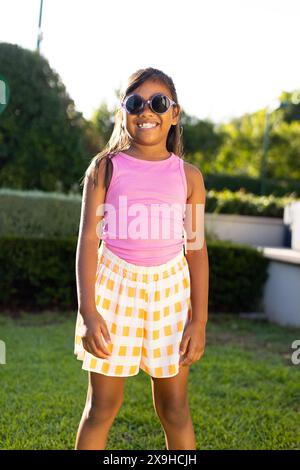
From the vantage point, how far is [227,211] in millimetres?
11219

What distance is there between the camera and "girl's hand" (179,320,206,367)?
203 cm

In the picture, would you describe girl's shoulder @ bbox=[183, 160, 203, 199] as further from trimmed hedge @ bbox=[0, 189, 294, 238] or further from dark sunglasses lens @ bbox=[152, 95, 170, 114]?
trimmed hedge @ bbox=[0, 189, 294, 238]

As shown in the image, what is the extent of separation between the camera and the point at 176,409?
2.05 metres

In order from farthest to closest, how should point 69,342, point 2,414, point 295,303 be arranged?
point 295,303
point 69,342
point 2,414

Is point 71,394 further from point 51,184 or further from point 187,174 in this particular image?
point 51,184

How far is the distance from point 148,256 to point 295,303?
466cm

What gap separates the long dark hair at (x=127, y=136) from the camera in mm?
2055

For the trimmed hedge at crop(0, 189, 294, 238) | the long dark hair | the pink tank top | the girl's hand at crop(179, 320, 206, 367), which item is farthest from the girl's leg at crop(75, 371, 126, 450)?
the trimmed hedge at crop(0, 189, 294, 238)

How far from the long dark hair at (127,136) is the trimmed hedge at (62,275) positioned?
4.45m

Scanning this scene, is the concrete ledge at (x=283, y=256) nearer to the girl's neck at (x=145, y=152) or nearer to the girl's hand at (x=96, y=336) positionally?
the girl's neck at (x=145, y=152)

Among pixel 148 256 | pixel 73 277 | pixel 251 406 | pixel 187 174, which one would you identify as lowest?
pixel 251 406

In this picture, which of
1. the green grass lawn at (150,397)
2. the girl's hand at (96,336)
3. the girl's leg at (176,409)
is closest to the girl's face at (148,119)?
the girl's hand at (96,336)
